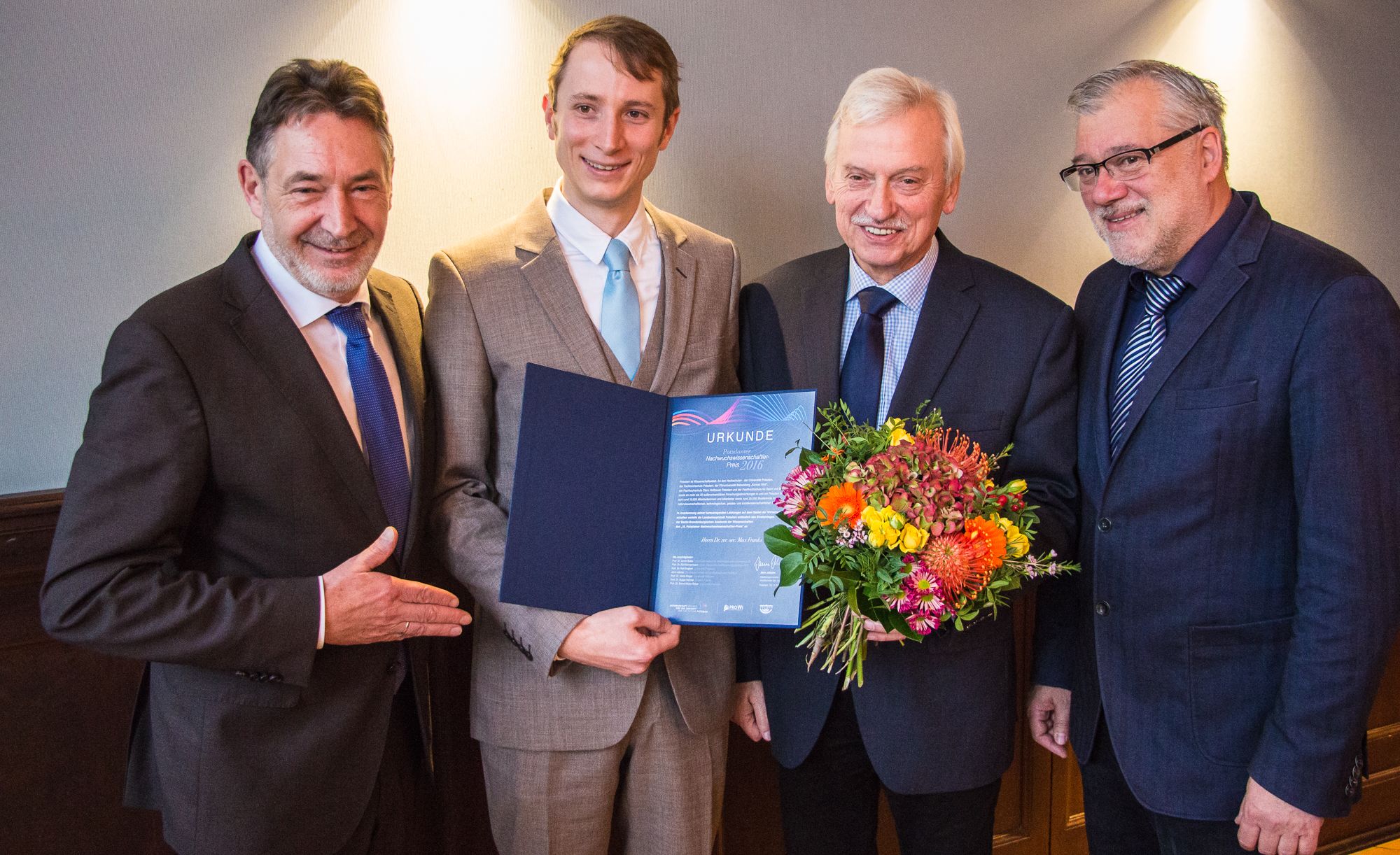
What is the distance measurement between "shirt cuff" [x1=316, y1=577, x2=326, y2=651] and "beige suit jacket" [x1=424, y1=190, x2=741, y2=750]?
0.30 m

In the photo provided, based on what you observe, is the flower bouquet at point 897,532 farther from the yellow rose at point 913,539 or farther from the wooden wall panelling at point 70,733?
the wooden wall panelling at point 70,733

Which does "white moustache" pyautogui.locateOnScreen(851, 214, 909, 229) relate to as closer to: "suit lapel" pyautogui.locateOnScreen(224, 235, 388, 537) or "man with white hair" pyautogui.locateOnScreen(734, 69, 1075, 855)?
"man with white hair" pyautogui.locateOnScreen(734, 69, 1075, 855)

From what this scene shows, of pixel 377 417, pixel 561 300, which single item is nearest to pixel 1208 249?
pixel 561 300

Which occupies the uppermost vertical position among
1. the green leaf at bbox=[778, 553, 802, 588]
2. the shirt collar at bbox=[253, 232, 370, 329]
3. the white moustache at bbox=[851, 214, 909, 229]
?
the white moustache at bbox=[851, 214, 909, 229]

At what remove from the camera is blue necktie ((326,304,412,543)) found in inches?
74.9

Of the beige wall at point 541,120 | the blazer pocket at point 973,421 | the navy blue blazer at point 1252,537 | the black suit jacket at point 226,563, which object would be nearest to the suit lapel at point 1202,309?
the navy blue blazer at point 1252,537

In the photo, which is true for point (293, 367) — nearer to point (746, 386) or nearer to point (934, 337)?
point (746, 386)

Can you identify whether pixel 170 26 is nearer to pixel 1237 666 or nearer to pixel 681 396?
pixel 681 396

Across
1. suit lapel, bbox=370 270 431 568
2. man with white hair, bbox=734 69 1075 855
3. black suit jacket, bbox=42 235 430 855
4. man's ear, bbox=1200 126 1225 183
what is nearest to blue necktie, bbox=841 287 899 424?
man with white hair, bbox=734 69 1075 855

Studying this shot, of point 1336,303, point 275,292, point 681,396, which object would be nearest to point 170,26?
point 275,292

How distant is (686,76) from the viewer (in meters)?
2.79

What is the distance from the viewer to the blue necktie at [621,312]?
2.08 metres

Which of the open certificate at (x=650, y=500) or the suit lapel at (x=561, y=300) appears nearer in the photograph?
the open certificate at (x=650, y=500)

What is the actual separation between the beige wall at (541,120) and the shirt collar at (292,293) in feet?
1.90
